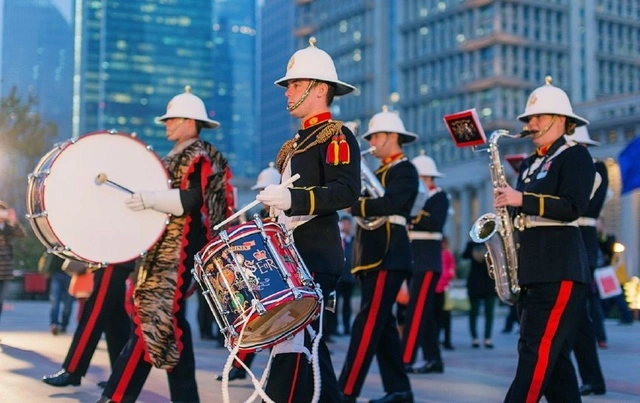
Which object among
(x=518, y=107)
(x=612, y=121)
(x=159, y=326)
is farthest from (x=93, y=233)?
(x=518, y=107)

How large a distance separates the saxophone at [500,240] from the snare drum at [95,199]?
6.91ft

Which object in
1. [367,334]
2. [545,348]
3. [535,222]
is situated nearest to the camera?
[545,348]

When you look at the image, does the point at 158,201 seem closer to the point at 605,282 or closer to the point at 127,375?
the point at 127,375

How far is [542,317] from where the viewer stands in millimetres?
6727

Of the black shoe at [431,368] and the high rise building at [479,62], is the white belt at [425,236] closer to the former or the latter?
the black shoe at [431,368]

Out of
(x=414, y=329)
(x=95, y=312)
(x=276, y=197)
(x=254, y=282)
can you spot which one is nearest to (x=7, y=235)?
(x=414, y=329)

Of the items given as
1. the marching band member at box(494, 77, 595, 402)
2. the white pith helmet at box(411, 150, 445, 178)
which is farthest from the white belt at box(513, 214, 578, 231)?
the white pith helmet at box(411, 150, 445, 178)

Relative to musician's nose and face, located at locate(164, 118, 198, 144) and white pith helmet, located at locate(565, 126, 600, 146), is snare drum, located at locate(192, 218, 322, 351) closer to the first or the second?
musician's nose and face, located at locate(164, 118, 198, 144)

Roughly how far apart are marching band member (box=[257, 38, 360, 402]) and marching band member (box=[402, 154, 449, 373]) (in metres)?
5.58

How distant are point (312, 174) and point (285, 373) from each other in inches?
41.6

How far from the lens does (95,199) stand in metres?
7.56

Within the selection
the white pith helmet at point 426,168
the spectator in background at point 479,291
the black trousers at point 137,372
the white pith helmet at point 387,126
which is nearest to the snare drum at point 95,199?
the black trousers at point 137,372

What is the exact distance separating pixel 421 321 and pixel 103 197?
4822 millimetres

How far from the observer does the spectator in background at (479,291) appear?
52.3ft
